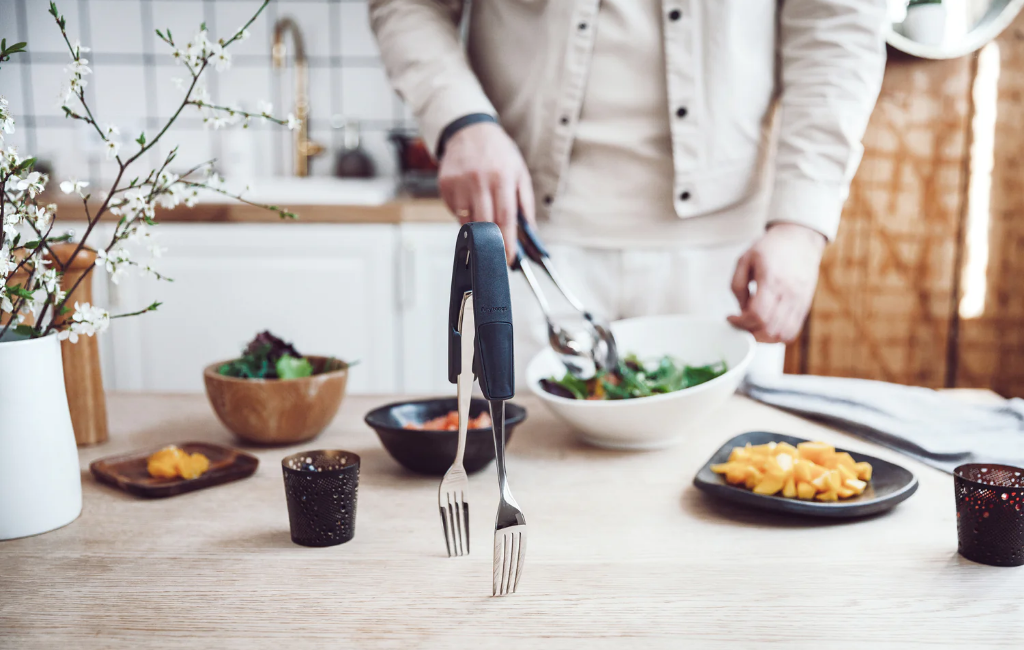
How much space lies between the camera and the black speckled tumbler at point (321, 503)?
26.5 inches

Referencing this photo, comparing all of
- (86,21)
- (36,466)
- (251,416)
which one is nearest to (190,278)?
(86,21)

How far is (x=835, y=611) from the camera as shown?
0.58 m

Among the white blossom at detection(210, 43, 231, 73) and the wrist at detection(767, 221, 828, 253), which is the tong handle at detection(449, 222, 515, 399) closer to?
the white blossom at detection(210, 43, 231, 73)

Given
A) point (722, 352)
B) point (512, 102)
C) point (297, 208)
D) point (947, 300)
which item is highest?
point (512, 102)

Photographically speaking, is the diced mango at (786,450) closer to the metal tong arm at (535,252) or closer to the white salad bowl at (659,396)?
the white salad bowl at (659,396)

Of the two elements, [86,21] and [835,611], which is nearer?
[835,611]

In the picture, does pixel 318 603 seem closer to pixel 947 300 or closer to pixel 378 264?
pixel 378 264

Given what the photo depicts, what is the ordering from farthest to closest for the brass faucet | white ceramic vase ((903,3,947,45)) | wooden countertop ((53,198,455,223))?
1. the brass faucet
2. white ceramic vase ((903,3,947,45))
3. wooden countertop ((53,198,455,223))

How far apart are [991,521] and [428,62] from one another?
965mm

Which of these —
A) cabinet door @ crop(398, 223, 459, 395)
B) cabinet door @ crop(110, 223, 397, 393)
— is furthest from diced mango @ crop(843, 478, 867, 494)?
cabinet door @ crop(110, 223, 397, 393)

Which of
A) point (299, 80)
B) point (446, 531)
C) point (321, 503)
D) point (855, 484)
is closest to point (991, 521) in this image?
point (855, 484)

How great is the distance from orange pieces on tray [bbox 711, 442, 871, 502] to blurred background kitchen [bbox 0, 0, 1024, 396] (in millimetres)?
1490

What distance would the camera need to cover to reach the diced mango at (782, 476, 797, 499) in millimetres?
735

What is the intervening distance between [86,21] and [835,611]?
287cm
